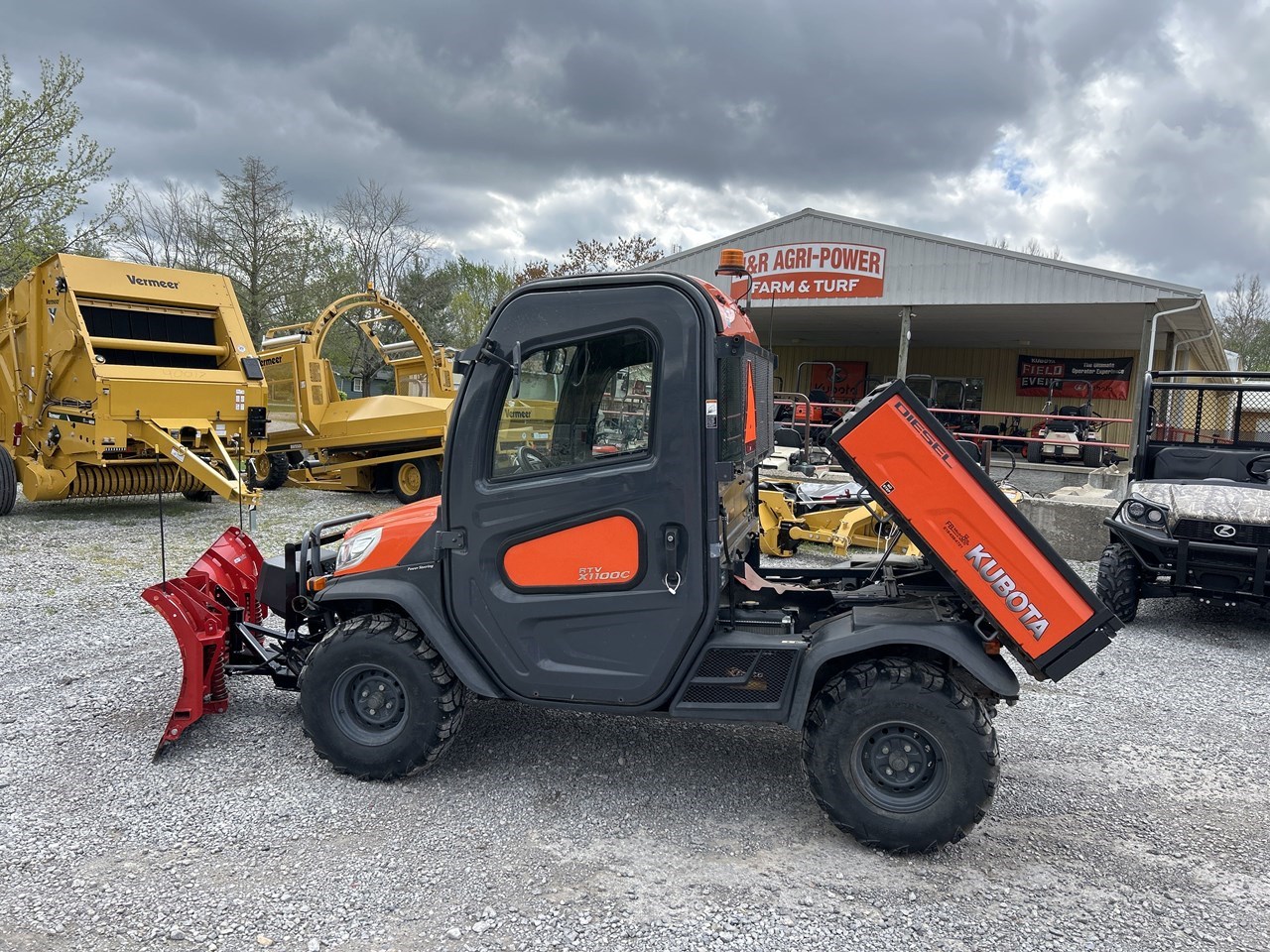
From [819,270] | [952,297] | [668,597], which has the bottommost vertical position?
[668,597]

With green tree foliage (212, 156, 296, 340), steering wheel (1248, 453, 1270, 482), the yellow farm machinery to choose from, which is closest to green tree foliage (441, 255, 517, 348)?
green tree foliage (212, 156, 296, 340)

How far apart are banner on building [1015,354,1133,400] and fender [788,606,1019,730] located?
24589 mm

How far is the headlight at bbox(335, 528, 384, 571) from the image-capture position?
3.68 metres

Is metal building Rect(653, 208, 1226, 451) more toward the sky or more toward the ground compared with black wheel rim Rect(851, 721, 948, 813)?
more toward the sky

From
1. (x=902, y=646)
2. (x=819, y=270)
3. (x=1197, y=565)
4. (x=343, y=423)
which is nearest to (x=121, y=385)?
(x=343, y=423)

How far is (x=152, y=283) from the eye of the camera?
9.47m

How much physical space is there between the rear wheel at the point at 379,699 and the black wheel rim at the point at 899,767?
66.5 inches

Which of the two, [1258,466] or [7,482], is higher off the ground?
[1258,466]

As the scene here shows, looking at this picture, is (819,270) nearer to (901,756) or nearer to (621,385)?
(621,385)

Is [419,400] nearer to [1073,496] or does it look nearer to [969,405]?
[1073,496]

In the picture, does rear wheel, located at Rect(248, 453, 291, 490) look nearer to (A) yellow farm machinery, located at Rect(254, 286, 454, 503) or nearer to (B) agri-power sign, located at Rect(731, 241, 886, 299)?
(A) yellow farm machinery, located at Rect(254, 286, 454, 503)

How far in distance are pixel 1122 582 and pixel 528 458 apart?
16.3 feet

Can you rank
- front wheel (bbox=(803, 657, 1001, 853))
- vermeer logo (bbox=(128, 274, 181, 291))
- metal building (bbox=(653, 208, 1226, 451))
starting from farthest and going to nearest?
metal building (bbox=(653, 208, 1226, 451)), vermeer logo (bbox=(128, 274, 181, 291)), front wheel (bbox=(803, 657, 1001, 853))

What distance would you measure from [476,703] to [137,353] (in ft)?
23.6
